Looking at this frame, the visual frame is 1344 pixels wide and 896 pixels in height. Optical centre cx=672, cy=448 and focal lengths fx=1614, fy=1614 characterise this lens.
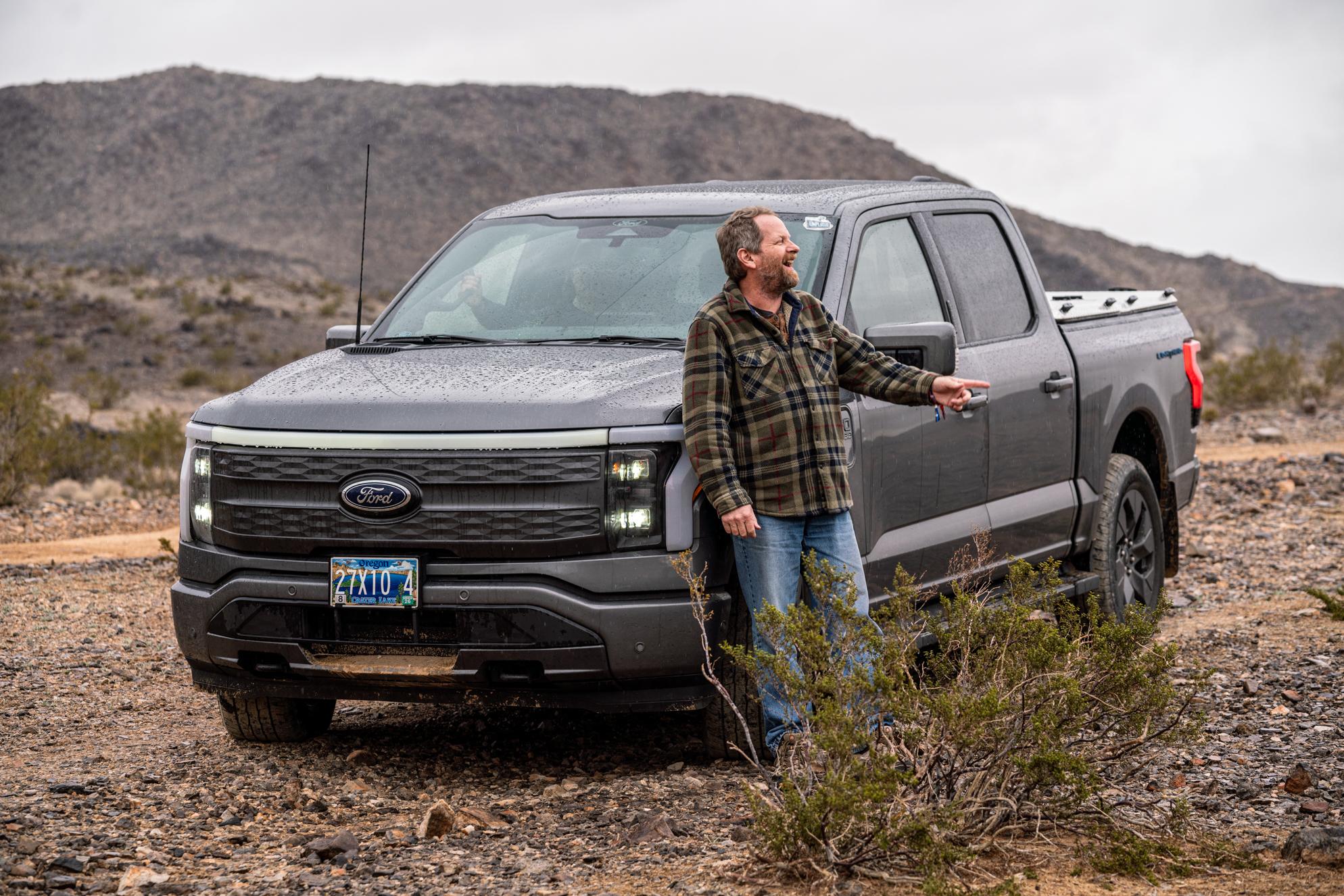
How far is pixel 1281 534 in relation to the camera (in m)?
11.4

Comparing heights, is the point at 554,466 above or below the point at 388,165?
below

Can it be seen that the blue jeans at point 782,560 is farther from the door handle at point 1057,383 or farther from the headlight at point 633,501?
the door handle at point 1057,383

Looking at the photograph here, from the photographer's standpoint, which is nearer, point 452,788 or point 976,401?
point 452,788

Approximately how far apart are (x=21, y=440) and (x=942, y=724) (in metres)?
12.8

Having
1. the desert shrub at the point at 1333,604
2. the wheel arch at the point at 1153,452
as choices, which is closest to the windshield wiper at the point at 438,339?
the wheel arch at the point at 1153,452

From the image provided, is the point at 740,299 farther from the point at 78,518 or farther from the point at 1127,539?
the point at 78,518

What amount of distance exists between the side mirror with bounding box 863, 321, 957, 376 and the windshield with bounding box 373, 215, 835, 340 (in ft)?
1.22

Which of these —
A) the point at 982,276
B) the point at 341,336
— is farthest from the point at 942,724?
the point at 341,336

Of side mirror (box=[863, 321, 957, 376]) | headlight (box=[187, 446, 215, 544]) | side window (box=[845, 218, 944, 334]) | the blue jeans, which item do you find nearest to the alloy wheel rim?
side window (box=[845, 218, 944, 334])

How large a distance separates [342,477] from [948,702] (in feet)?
6.64

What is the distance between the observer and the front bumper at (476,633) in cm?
491

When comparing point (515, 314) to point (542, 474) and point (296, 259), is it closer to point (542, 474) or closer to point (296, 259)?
point (542, 474)

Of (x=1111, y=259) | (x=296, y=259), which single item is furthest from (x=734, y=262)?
(x=1111, y=259)

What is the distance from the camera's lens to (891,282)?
6230mm
